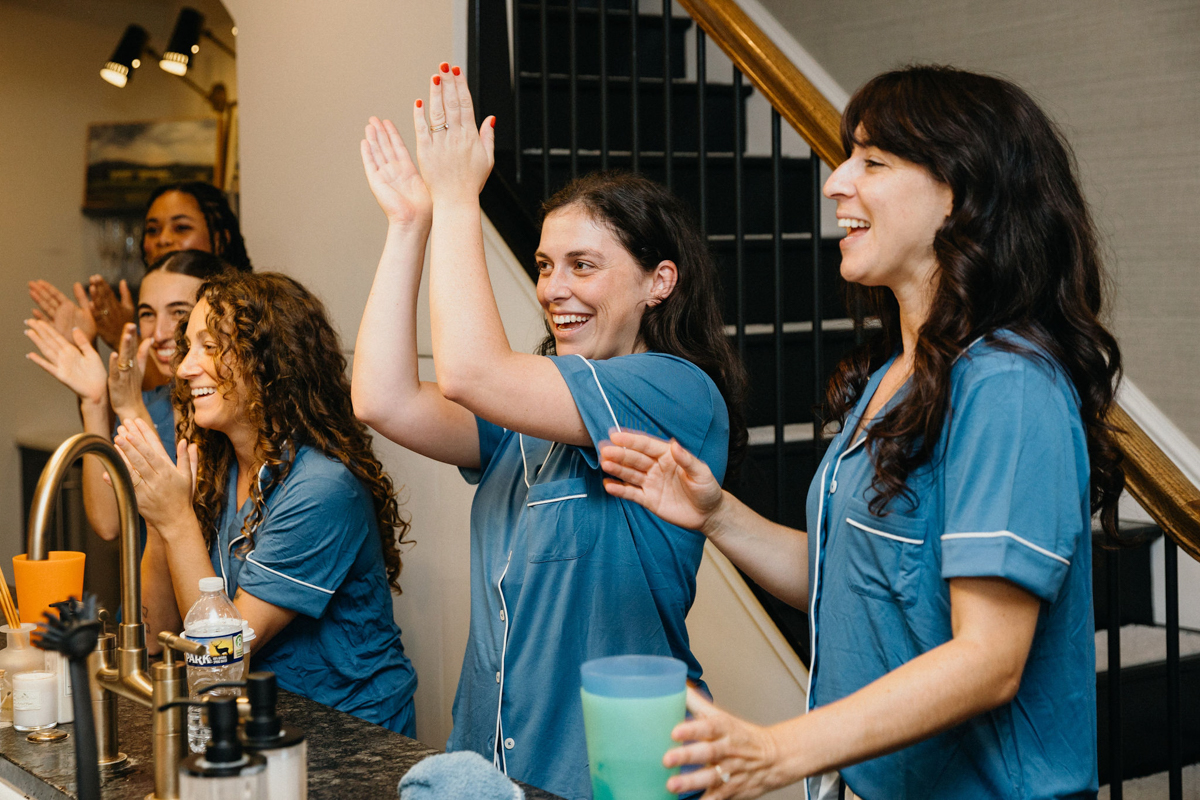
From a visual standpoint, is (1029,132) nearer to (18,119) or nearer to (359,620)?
(359,620)

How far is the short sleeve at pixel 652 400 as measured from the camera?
1399 mm

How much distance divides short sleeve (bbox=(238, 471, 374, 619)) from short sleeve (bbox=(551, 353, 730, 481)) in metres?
0.65

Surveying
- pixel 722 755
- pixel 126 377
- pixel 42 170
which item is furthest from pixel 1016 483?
pixel 42 170

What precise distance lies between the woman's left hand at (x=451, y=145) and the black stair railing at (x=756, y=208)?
57 centimetres

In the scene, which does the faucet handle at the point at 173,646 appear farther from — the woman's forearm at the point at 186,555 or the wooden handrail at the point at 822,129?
the wooden handrail at the point at 822,129

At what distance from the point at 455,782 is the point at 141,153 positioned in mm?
4237

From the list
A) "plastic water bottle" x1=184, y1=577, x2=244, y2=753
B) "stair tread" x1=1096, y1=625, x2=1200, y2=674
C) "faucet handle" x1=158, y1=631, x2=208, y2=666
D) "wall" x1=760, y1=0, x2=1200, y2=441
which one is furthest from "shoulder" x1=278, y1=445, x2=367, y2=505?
"wall" x1=760, y1=0, x2=1200, y2=441

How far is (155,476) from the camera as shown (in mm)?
1725

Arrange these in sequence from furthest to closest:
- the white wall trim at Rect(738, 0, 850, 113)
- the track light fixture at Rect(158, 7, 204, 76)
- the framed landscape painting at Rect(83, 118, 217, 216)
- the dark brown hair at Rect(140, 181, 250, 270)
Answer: the framed landscape painting at Rect(83, 118, 217, 216)
the track light fixture at Rect(158, 7, 204, 76)
the white wall trim at Rect(738, 0, 850, 113)
the dark brown hair at Rect(140, 181, 250, 270)

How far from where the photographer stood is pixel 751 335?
267 centimetres

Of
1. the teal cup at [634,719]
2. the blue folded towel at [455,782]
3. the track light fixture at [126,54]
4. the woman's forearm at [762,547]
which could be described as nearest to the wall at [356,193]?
the woman's forearm at [762,547]

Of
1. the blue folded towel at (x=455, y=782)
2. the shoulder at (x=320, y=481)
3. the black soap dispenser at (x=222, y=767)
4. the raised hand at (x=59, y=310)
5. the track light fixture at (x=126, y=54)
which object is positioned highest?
the track light fixture at (x=126, y=54)

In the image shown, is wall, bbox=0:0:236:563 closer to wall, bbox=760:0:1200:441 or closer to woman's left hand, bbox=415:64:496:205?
wall, bbox=760:0:1200:441

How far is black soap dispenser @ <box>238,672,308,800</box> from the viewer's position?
97 cm
